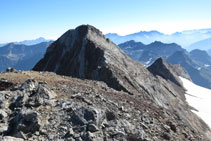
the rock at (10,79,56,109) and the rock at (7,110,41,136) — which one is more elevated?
the rock at (10,79,56,109)

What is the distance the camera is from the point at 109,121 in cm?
1655

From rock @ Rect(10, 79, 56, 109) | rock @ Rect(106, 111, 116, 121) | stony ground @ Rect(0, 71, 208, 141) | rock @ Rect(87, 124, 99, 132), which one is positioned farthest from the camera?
rock @ Rect(106, 111, 116, 121)

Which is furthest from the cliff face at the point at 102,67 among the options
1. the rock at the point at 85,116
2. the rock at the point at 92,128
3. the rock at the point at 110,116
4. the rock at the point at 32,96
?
the rock at the point at 92,128

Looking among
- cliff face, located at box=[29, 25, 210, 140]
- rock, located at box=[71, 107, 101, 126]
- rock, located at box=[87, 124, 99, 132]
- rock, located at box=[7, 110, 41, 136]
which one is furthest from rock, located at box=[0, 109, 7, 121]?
cliff face, located at box=[29, 25, 210, 140]

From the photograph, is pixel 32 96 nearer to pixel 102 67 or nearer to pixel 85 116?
pixel 85 116

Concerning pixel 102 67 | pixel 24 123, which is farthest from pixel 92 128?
pixel 102 67

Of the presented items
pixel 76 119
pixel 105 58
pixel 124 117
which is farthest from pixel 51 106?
pixel 105 58

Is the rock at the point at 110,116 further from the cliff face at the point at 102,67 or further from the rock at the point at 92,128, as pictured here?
the cliff face at the point at 102,67

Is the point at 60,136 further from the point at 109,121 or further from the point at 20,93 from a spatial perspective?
the point at 20,93

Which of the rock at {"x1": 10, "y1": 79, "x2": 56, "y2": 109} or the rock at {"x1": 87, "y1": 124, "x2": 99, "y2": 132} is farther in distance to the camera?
the rock at {"x1": 10, "y1": 79, "x2": 56, "y2": 109}

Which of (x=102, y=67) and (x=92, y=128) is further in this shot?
(x=102, y=67)

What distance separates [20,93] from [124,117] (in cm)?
939

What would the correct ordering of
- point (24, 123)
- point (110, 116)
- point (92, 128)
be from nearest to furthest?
point (24, 123)
point (92, 128)
point (110, 116)

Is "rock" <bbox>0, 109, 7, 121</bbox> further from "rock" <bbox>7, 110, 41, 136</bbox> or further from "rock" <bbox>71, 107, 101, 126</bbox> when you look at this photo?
"rock" <bbox>71, 107, 101, 126</bbox>
